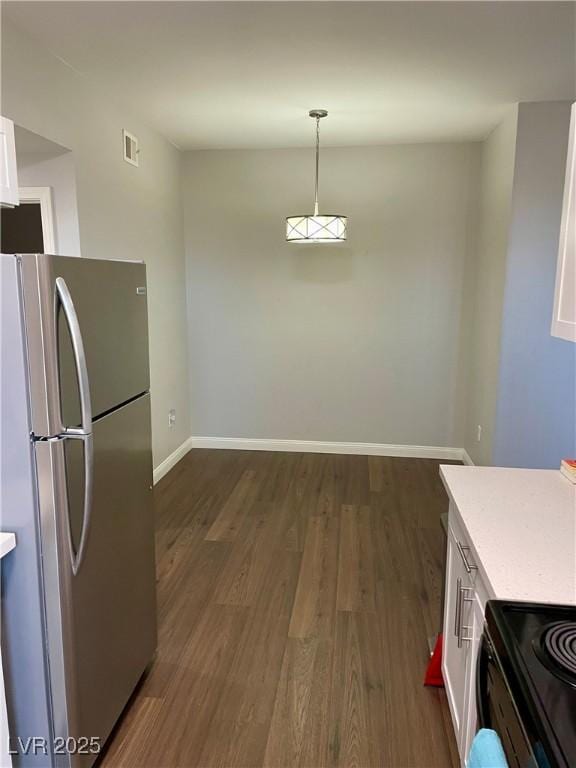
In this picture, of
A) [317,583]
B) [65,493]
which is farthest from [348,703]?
[65,493]

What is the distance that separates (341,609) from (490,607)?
1588mm

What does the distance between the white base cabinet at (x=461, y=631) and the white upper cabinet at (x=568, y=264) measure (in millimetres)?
723

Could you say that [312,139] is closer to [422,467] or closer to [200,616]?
[422,467]

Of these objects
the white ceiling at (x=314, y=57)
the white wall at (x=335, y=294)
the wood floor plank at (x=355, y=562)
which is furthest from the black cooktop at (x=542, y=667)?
the white wall at (x=335, y=294)

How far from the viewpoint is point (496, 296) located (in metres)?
3.95

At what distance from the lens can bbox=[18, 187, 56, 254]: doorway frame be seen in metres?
2.97

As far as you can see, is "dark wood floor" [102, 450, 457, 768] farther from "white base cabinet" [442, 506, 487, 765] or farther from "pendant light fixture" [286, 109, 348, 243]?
"pendant light fixture" [286, 109, 348, 243]

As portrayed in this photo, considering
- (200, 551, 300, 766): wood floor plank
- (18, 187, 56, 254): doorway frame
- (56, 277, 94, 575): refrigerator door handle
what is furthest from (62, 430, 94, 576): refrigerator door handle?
(18, 187, 56, 254): doorway frame

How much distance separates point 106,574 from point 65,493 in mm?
416

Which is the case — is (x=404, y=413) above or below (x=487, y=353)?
below

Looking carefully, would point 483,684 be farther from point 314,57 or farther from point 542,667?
point 314,57

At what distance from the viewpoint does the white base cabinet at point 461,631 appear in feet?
4.95

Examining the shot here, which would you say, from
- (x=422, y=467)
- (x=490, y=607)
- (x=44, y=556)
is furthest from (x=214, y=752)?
(x=422, y=467)

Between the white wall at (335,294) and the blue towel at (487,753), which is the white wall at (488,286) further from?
the blue towel at (487,753)
